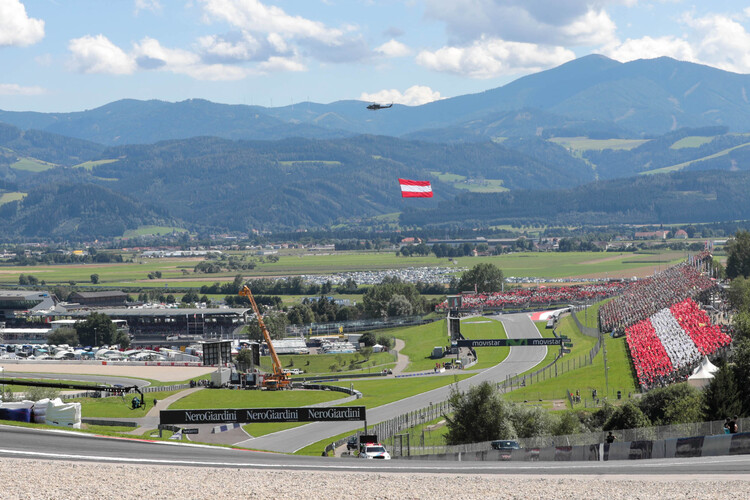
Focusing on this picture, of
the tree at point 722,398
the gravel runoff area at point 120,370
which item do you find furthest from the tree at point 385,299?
the tree at point 722,398

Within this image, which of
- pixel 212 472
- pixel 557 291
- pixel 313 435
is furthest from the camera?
pixel 557 291

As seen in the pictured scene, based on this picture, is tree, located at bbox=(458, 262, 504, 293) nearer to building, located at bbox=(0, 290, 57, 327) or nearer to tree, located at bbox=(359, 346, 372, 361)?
tree, located at bbox=(359, 346, 372, 361)

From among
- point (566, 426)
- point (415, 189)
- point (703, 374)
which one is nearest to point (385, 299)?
point (415, 189)

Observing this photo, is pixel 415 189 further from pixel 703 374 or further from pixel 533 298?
pixel 533 298

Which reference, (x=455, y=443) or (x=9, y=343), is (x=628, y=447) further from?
(x=9, y=343)

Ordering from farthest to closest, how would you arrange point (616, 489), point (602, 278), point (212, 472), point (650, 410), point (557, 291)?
point (602, 278), point (557, 291), point (650, 410), point (212, 472), point (616, 489)

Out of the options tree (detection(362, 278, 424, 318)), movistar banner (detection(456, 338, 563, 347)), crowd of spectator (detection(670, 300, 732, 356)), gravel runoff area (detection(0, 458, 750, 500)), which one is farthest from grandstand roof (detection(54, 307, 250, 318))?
gravel runoff area (detection(0, 458, 750, 500))

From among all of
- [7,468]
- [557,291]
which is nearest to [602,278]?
[557,291]
